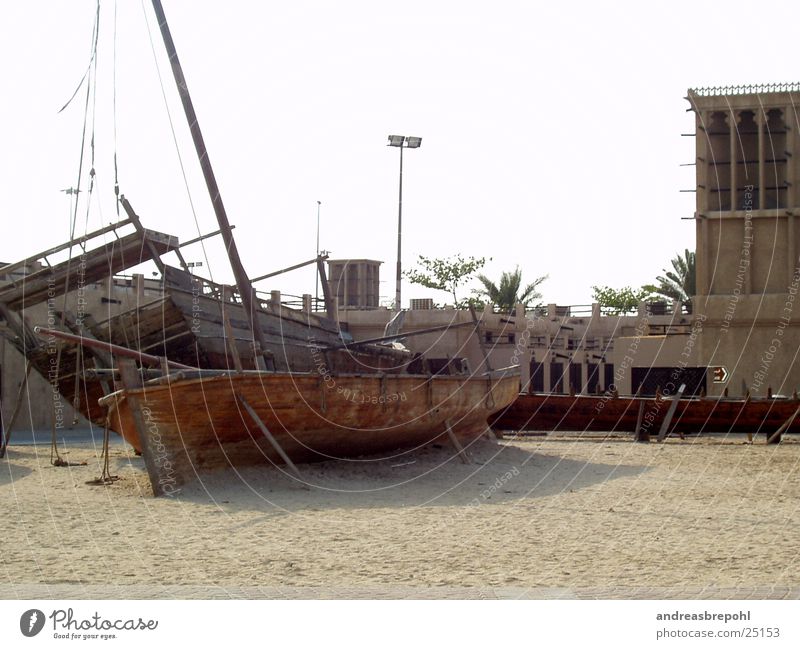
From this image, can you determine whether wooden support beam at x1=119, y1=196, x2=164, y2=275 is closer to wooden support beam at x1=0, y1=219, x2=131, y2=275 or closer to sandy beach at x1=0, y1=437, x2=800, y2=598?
wooden support beam at x1=0, y1=219, x2=131, y2=275

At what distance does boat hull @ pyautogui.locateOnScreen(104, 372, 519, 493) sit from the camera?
11.7 m

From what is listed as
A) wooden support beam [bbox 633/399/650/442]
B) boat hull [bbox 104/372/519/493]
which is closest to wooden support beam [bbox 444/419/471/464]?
boat hull [bbox 104/372/519/493]

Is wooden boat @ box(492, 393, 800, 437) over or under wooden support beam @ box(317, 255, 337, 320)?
under

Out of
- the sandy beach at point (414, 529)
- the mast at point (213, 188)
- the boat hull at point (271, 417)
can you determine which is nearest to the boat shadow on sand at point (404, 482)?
the sandy beach at point (414, 529)

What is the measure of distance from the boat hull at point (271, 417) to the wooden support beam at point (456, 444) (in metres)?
0.45

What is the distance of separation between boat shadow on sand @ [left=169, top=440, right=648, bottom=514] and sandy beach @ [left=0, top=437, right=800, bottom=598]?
0.13 feet

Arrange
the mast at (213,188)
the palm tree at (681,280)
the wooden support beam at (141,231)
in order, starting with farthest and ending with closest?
the palm tree at (681,280), the wooden support beam at (141,231), the mast at (213,188)

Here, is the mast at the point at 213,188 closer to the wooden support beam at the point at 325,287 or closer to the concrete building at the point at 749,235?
the wooden support beam at the point at 325,287

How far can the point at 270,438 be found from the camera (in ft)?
40.2

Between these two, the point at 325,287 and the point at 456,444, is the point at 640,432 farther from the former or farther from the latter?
the point at 325,287

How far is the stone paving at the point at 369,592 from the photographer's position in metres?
6.30

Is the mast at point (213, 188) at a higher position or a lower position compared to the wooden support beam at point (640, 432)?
higher

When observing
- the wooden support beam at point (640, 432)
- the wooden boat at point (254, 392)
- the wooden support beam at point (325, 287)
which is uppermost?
the wooden support beam at point (325, 287)
